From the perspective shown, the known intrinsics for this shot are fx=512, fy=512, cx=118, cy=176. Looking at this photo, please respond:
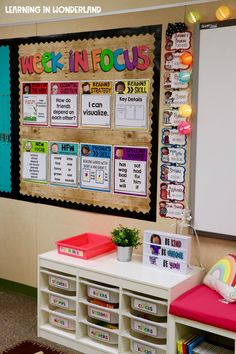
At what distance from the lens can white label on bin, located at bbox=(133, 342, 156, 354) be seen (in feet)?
9.99

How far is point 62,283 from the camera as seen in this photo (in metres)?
3.41

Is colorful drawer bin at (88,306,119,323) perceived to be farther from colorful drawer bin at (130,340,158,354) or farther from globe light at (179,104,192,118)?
globe light at (179,104,192,118)

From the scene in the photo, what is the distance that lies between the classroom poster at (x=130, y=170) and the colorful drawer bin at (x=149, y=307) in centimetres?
77

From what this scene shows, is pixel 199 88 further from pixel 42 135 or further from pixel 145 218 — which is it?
pixel 42 135

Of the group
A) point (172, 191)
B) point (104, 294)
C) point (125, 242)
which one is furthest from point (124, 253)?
point (172, 191)

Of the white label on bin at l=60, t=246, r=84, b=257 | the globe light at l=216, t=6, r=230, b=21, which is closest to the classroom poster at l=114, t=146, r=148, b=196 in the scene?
the white label on bin at l=60, t=246, r=84, b=257

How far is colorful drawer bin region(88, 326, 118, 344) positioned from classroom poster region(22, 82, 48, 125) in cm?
161

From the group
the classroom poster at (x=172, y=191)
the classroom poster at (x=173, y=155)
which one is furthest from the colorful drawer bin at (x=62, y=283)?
the classroom poster at (x=173, y=155)

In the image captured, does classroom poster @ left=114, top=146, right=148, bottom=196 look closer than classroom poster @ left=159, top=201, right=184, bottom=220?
No

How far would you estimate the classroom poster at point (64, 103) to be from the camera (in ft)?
12.4

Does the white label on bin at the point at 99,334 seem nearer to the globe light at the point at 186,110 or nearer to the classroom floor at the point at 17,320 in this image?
the classroom floor at the point at 17,320

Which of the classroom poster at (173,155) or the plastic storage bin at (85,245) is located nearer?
the classroom poster at (173,155)

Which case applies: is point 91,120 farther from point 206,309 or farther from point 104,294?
point 206,309

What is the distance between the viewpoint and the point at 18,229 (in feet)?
14.0
